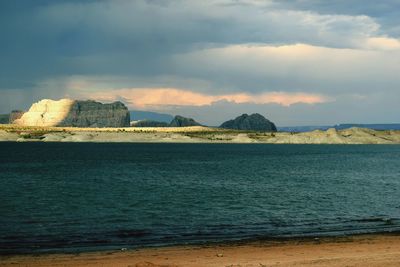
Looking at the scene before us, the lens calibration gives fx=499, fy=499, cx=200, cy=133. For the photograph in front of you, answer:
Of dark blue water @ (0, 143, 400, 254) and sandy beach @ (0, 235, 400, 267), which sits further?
dark blue water @ (0, 143, 400, 254)

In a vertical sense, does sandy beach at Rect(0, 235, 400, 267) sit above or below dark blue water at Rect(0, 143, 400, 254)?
above

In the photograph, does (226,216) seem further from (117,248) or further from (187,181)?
(187,181)

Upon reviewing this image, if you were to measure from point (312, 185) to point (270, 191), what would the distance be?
1231 cm

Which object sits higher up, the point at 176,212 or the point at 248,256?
the point at 248,256

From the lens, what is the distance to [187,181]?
7644 centimetres

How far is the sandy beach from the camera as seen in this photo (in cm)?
2227

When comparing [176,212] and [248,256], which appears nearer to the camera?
[248,256]

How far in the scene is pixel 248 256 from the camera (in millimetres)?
24312

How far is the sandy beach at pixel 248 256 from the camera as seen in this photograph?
22266 millimetres

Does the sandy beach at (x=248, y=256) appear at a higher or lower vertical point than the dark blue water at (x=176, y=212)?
higher

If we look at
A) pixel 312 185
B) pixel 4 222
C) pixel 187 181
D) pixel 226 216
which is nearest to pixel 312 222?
pixel 226 216

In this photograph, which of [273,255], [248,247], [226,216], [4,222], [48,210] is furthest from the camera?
[48,210]

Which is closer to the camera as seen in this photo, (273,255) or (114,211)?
(273,255)

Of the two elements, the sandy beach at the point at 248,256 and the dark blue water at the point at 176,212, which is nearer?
the sandy beach at the point at 248,256
